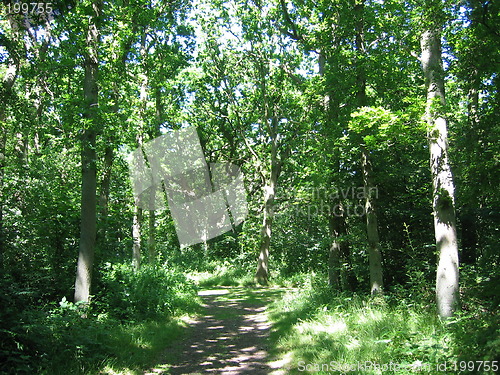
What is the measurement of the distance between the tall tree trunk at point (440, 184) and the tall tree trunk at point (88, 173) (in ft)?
22.7

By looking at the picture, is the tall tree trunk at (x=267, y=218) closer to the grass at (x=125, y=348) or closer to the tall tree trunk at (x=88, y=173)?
the grass at (x=125, y=348)

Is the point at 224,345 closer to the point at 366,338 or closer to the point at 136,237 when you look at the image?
the point at 366,338

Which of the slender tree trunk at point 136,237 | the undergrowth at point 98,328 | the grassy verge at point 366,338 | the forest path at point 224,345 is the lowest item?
the forest path at point 224,345

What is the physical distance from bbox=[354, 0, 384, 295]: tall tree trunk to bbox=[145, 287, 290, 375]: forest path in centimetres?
298

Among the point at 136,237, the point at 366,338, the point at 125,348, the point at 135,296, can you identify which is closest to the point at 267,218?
the point at 136,237

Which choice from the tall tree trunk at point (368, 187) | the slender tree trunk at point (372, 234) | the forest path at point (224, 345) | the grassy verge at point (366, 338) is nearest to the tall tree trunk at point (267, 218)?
the forest path at point (224, 345)

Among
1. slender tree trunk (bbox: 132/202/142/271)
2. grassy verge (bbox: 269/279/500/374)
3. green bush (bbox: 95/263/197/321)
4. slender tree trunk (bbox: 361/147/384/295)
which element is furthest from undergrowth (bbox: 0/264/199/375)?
slender tree trunk (bbox: 361/147/384/295)

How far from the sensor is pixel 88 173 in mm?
8250

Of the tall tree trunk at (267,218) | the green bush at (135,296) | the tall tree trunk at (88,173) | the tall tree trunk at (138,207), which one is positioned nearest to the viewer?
the tall tree trunk at (88,173)

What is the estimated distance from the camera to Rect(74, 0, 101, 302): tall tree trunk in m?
7.88

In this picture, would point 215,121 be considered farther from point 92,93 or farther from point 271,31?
point 92,93

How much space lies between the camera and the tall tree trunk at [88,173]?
7.88 m

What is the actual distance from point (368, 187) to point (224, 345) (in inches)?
205

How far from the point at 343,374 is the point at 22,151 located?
50.6 ft
